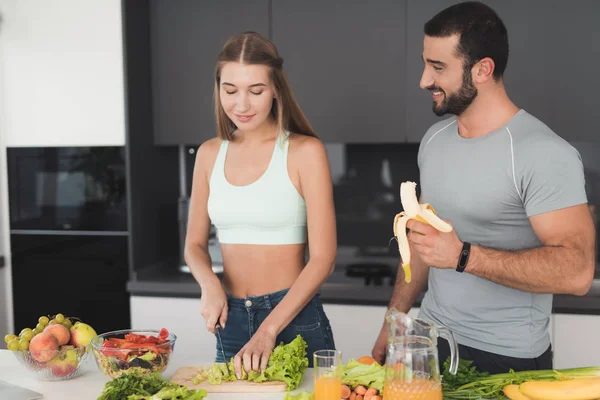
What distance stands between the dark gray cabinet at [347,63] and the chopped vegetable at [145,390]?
1813 millimetres

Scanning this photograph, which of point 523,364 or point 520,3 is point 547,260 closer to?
point 523,364

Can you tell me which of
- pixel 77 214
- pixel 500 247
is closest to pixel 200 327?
pixel 77 214

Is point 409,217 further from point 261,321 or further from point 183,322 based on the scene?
point 183,322

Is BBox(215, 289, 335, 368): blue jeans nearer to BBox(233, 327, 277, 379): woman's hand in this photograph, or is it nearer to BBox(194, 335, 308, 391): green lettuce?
BBox(233, 327, 277, 379): woman's hand

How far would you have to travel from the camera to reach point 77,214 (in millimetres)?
3164

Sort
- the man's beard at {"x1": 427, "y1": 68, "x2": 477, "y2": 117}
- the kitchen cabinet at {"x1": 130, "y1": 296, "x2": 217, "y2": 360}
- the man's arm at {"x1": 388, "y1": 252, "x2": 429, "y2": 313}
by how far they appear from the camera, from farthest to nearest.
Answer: the kitchen cabinet at {"x1": 130, "y1": 296, "x2": 217, "y2": 360} < the man's arm at {"x1": 388, "y1": 252, "x2": 429, "y2": 313} < the man's beard at {"x1": 427, "y1": 68, "x2": 477, "y2": 117}

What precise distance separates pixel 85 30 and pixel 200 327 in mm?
1431

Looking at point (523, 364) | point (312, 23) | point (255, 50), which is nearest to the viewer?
point (523, 364)

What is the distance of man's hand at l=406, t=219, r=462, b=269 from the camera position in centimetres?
155

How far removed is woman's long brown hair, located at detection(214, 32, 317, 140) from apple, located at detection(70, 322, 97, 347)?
764 mm

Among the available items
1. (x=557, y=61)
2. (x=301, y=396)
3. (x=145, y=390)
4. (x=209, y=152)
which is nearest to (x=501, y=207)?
(x=301, y=396)

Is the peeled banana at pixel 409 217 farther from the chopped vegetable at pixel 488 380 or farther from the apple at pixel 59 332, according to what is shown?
the apple at pixel 59 332

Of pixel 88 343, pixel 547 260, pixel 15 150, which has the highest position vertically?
pixel 15 150

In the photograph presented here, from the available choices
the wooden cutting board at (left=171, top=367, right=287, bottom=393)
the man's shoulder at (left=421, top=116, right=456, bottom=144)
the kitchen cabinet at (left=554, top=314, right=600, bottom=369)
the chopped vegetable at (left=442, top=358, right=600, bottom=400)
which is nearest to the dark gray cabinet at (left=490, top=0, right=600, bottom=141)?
the kitchen cabinet at (left=554, top=314, right=600, bottom=369)
